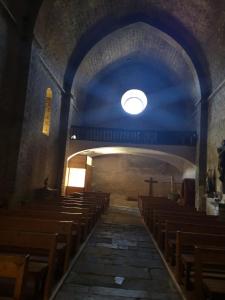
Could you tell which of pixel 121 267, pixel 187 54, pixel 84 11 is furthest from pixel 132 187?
pixel 121 267

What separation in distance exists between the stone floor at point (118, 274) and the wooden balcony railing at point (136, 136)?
326 inches

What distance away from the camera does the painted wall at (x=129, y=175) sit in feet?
66.0

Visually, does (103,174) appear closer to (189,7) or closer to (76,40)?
(76,40)

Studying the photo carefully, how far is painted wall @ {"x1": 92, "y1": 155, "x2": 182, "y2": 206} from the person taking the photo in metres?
20.1

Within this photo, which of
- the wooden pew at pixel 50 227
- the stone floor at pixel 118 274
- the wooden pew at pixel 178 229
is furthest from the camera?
the wooden pew at pixel 178 229

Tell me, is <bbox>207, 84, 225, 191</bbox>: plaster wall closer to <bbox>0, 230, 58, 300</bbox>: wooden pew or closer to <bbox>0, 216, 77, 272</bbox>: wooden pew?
<bbox>0, 216, 77, 272</bbox>: wooden pew

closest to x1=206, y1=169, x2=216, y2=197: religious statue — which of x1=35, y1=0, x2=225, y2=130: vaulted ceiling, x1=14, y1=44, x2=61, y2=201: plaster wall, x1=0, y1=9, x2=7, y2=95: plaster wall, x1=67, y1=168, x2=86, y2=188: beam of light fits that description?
x1=35, y1=0, x2=225, y2=130: vaulted ceiling

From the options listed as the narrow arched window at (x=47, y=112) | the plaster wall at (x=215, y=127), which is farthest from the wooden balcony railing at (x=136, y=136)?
the narrow arched window at (x=47, y=112)

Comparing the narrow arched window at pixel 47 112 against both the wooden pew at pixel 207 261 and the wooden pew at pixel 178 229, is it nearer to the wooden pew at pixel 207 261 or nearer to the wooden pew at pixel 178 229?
the wooden pew at pixel 178 229

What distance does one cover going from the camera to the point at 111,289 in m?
3.78

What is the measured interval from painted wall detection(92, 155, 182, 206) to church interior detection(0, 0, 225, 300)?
0.07 metres

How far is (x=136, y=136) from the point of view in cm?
1473

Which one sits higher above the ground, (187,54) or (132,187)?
(187,54)

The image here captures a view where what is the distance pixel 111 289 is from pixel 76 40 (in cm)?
1261
